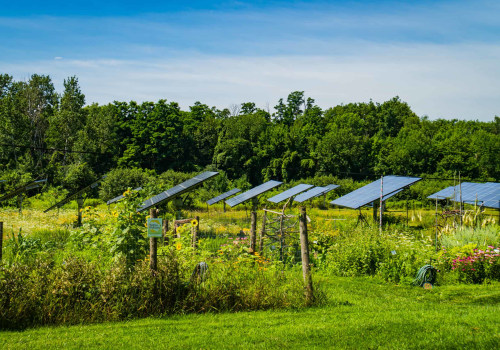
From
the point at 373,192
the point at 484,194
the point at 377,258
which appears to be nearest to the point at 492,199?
the point at 484,194

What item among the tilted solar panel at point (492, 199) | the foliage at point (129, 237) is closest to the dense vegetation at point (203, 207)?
the foliage at point (129, 237)

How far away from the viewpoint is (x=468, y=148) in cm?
4919

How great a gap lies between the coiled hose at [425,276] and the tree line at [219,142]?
35246 mm

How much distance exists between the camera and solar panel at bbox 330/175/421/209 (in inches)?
751

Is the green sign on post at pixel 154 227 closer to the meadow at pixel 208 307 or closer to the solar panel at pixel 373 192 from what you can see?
the meadow at pixel 208 307

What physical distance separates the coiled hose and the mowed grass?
210cm

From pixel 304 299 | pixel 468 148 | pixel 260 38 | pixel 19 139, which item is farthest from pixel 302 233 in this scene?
pixel 468 148

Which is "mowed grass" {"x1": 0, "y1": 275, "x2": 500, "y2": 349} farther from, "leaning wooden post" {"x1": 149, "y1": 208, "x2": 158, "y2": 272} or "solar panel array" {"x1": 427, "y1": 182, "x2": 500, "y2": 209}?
"solar panel array" {"x1": 427, "y1": 182, "x2": 500, "y2": 209}

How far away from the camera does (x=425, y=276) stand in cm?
1012

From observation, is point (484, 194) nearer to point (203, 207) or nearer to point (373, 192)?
point (373, 192)

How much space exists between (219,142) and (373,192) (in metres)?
35.5

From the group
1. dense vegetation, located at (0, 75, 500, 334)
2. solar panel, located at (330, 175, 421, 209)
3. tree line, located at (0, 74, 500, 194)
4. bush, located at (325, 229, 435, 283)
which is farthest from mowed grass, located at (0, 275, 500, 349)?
tree line, located at (0, 74, 500, 194)

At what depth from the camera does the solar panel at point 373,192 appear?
19.1 meters

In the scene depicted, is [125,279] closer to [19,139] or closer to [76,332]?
[76,332]
